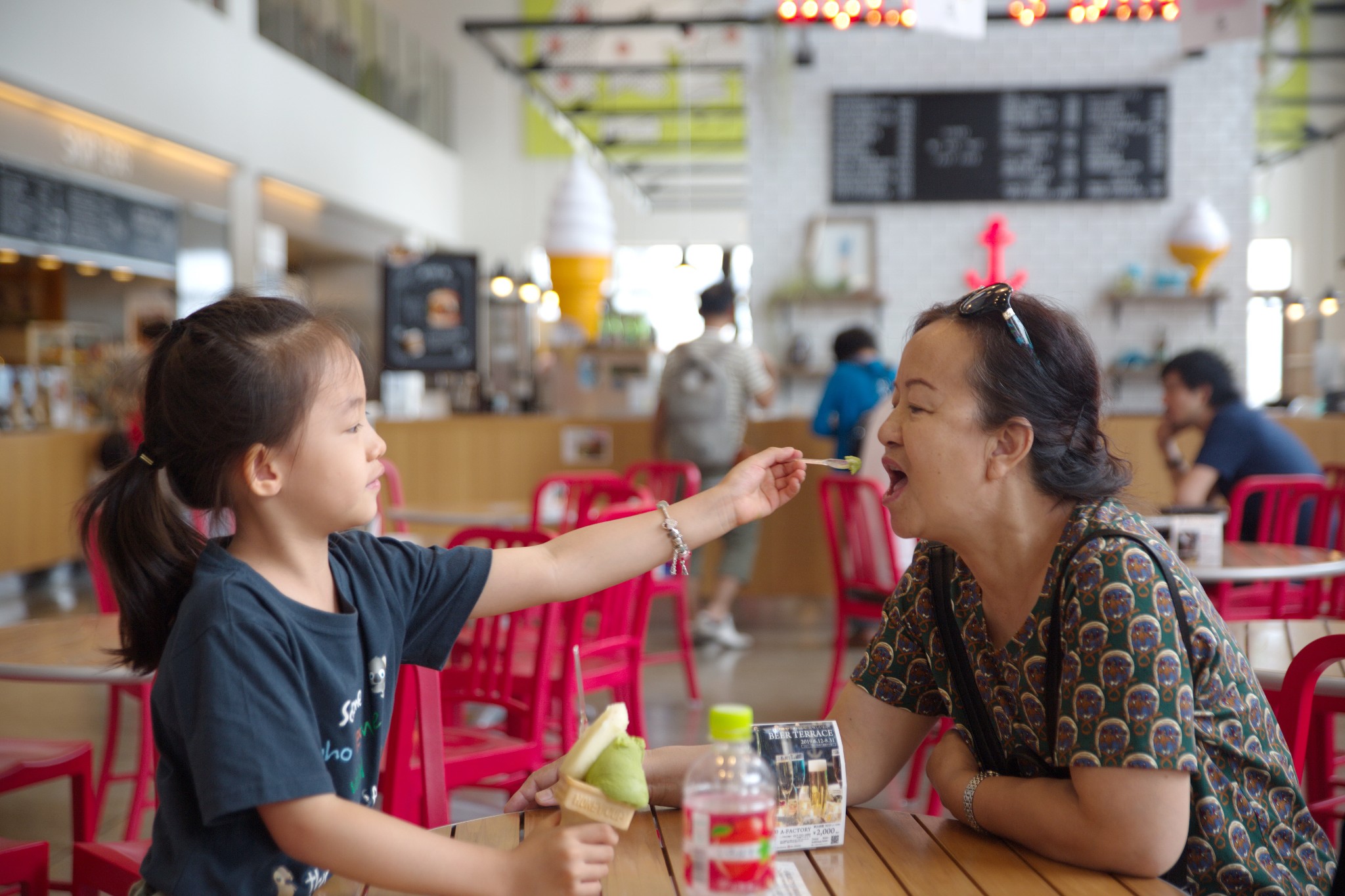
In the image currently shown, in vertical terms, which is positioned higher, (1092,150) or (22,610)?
(1092,150)

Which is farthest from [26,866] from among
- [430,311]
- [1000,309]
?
[430,311]

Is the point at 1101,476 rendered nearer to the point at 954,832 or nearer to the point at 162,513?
the point at 954,832

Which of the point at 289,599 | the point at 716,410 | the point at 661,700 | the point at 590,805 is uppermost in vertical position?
the point at 716,410

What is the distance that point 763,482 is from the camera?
152 cm

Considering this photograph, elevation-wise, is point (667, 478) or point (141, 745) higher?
point (667, 478)

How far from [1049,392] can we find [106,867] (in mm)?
1531

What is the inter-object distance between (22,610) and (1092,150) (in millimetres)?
7153

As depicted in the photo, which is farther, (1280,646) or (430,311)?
(430,311)

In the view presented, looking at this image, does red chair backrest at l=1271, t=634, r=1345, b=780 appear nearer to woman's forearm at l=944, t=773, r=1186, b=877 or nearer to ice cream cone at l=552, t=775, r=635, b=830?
woman's forearm at l=944, t=773, r=1186, b=877

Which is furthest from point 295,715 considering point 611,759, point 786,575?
point 786,575

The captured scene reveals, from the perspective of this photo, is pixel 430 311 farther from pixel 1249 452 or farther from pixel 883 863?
pixel 883 863

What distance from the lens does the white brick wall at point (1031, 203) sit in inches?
281

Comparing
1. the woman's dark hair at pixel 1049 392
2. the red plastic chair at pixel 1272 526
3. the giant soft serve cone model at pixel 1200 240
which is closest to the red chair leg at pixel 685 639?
the red plastic chair at pixel 1272 526

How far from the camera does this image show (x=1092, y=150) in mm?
7168
